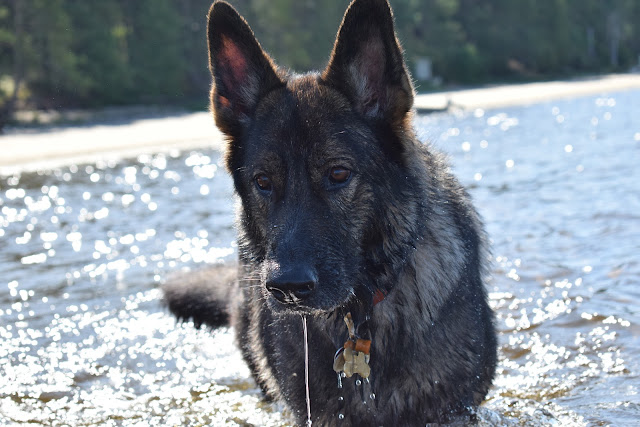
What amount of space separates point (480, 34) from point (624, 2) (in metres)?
22.7

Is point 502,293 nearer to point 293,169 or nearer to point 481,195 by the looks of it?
point 293,169

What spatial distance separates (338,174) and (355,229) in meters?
0.27

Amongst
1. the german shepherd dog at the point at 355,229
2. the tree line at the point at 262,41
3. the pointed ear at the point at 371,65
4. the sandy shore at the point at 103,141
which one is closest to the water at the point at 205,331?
the german shepherd dog at the point at 355,229

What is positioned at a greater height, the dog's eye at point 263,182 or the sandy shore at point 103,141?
the dog's eye at point 263,182

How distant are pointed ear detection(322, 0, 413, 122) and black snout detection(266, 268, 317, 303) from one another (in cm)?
96

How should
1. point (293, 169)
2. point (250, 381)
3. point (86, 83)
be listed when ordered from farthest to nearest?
point (86, 83) → point (250, 381) → point (293, 169)

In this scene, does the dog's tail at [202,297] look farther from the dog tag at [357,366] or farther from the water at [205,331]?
the dog tag at [357,366]

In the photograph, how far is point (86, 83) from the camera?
31.9 m

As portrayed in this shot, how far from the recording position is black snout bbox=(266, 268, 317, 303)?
303cm

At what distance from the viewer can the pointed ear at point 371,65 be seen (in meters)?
3.33

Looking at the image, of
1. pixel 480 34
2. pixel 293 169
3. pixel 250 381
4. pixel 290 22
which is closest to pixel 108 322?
pixel 250 381

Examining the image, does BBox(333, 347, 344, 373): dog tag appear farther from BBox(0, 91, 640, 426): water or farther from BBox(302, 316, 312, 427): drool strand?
BBox(0, 91, 640, 426): water

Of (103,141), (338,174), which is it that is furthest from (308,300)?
(103,141)

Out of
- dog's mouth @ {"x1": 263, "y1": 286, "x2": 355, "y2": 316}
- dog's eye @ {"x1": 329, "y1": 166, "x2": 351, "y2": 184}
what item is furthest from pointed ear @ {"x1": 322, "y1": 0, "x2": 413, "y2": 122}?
dog's mouth @ {"x1": 263, "y1": 286, "x2": 355, "y2": 316}
